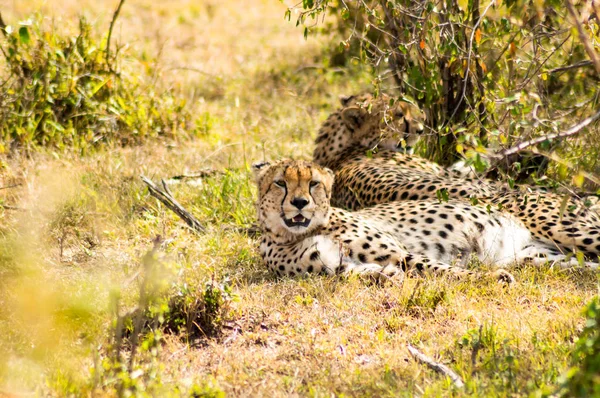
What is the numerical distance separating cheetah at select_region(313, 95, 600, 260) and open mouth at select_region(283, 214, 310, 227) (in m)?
0.50

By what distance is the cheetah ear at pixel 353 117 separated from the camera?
6.15 metres

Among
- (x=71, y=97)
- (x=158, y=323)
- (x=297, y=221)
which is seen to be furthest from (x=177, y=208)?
(x=71, y=97)

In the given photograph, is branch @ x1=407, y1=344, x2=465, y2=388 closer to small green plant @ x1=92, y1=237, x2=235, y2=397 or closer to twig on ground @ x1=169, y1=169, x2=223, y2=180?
small green plant @ x1=92, y1=237, x2=235, y2=397

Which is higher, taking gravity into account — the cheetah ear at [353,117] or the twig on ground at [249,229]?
the cheetah ear at [353,117]

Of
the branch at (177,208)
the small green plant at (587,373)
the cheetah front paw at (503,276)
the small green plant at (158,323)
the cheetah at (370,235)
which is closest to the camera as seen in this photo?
the small green plant at (587,373)

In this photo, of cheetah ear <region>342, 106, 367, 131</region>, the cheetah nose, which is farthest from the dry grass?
cheetah ear <region>342, 106, 367, 131</region>

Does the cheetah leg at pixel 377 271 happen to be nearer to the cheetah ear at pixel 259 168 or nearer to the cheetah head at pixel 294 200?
the cheetah head at pixel 294 200

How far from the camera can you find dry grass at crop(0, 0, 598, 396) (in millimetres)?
3336

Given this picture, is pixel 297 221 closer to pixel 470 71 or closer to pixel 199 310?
pixel 199 310

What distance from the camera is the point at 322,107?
8055mm

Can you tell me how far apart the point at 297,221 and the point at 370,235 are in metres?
0.39

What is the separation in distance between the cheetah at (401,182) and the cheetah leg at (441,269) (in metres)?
0.35

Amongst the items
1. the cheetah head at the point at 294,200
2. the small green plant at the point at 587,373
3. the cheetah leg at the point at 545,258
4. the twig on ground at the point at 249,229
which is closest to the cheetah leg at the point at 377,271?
the cheetah head at the point at 294,200

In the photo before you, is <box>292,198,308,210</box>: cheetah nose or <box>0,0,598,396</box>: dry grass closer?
<box>0,0,598,396</box>: dry grass
